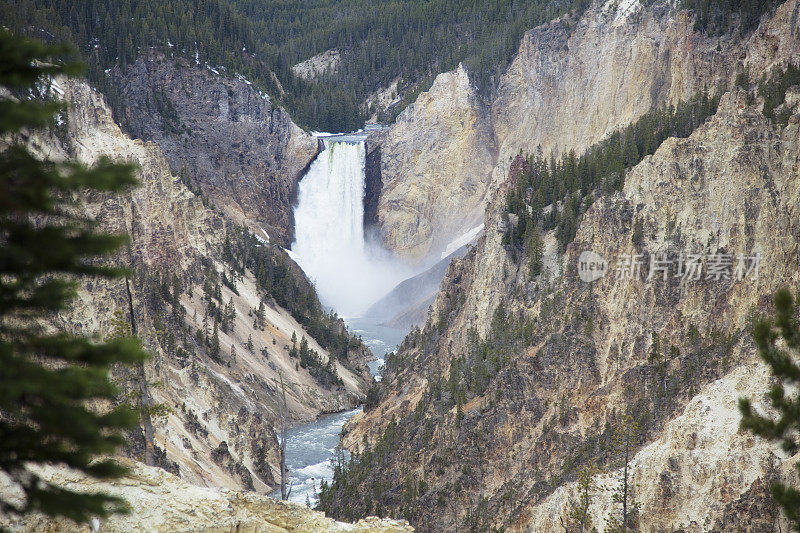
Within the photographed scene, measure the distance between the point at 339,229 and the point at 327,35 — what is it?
67967 mm

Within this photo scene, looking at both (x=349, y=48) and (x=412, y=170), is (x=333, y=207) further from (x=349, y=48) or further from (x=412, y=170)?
(x=349, y=48)

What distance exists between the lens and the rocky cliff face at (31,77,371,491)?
4597 centimetres

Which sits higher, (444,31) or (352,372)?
(444,31)

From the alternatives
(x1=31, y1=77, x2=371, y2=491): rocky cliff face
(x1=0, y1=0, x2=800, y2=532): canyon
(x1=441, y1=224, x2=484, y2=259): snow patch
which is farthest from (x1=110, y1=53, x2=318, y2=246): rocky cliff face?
(x1=441, y1=224, x2=484, y2=259): snow patch

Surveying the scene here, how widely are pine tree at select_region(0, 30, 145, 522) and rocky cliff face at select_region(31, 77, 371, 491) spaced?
2143 centimetres

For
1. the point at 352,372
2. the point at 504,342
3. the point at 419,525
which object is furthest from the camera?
the point at 352,372

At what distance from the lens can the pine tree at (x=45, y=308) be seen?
9195 mm

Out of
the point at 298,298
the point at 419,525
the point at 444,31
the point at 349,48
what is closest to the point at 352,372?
the point at 298,298

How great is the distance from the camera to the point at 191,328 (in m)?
67.2

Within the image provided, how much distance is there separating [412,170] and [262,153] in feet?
73.9

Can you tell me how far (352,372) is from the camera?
87812 millimetres

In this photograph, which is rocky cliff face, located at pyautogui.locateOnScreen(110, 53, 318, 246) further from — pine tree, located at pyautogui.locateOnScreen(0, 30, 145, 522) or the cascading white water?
pine tree, located at pyautogui.locateOnScreen(0, 30, 145, 522)

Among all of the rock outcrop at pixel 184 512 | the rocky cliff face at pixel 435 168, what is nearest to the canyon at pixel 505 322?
the rock outcrop at pixel 184 512

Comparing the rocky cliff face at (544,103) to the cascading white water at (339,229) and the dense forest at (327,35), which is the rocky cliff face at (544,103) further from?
the cascading white water at (339,229)
